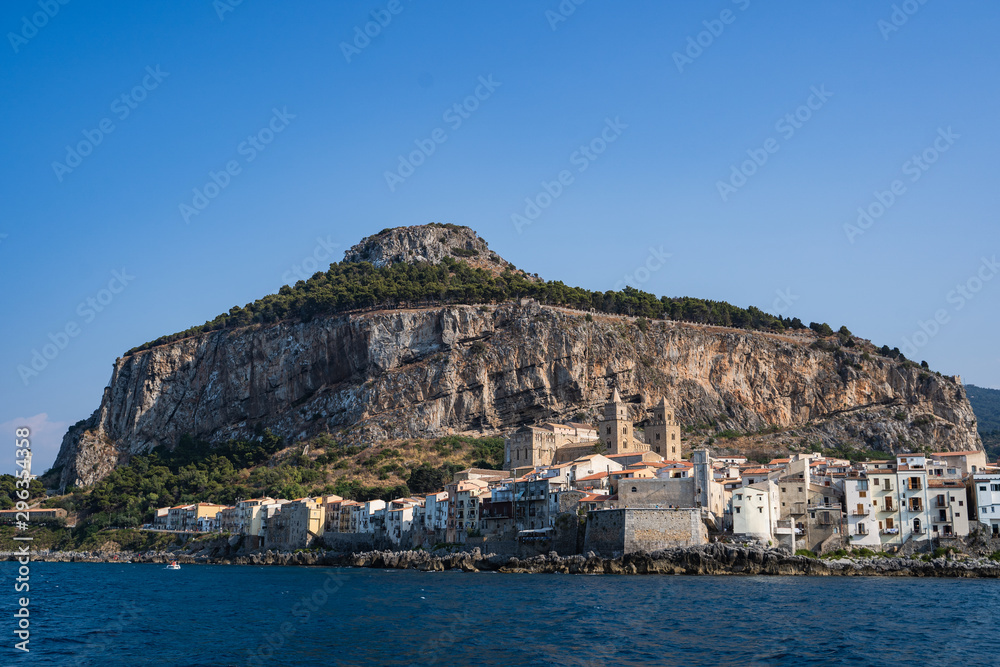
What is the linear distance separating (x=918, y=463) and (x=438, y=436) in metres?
62.7

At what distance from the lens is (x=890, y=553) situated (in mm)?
67375

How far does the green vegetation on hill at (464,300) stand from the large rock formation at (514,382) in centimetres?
481

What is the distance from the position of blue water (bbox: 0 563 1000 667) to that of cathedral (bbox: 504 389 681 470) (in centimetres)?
3784

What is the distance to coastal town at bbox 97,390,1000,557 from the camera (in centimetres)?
6638

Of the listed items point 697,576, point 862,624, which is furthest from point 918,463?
point 862,624

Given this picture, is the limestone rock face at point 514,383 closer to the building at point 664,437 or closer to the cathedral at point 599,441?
the cathedral at point 599,441

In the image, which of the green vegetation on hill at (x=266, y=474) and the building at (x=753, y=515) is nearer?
the building at (x=753, y=515)

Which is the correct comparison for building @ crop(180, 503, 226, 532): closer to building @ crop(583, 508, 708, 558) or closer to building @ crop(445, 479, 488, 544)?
building @ crop(445, 479, 488, 544)

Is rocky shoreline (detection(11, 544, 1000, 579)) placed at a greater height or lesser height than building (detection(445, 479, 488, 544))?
lesser

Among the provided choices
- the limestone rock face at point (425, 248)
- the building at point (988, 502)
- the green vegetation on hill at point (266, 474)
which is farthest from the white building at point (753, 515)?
the limestone rock face at point (425, 248)

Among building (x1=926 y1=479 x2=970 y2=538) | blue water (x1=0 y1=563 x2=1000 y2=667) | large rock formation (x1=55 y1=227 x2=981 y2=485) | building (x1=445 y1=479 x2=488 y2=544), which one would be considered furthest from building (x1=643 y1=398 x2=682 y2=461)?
blue water (x1=0 y1=563 x2=1000 y2=667)

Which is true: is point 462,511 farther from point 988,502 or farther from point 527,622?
point 988,502

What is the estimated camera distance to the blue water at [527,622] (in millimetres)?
35375

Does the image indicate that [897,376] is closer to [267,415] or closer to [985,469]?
[985,469]
